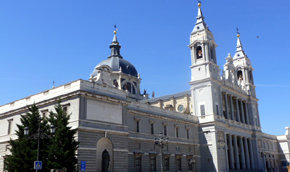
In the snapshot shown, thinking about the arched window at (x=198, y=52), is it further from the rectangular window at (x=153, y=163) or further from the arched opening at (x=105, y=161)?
the arched opening at (x=105, y=161)

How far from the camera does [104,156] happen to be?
3234cm

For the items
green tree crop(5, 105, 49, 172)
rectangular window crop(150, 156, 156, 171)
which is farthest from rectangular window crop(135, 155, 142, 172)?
green tree crop(5, 105, 49, 172)

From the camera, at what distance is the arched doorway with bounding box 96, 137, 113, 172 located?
3197cm

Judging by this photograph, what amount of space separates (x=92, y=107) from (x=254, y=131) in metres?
41.9

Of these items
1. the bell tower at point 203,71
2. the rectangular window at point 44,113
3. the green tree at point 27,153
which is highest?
the bell tower at point 203,71

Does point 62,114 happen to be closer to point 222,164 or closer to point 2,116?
point 2,116

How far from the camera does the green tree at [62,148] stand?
2616cm

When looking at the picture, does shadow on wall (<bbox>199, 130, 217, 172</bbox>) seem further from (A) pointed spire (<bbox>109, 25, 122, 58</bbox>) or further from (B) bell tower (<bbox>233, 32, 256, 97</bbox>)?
(A) pointed spire (<bbox>109, 25, 122, 58</bbox>)

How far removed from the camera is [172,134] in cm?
4591

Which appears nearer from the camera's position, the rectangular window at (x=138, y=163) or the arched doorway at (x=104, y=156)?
the arched doorway at (x=104, y=156)

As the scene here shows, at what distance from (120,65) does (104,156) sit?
4274 centimetres

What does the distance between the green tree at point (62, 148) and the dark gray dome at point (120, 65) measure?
45.4 m

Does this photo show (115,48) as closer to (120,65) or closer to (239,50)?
(120,65)

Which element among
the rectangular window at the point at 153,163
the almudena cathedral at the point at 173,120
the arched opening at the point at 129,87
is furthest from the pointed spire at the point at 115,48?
the rectangular window at the point at 153,163
